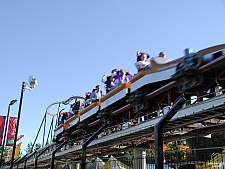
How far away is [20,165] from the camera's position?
26969mm

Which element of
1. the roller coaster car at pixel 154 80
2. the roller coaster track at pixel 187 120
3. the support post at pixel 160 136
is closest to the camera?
the support post at pixel 160 136

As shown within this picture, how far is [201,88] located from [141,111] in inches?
121

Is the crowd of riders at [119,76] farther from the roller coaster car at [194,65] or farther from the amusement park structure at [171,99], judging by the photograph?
the roller coaster car at [194,65]

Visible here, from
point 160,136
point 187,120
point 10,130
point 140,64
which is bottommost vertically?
point 160,136

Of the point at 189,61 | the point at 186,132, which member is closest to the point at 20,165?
the point at 186,132

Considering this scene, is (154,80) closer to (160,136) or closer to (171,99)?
(171,99)

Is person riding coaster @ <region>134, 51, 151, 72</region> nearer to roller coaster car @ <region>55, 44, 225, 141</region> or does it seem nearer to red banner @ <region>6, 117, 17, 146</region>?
roller coaster car @ <region>55, 44, 225, 141</region>

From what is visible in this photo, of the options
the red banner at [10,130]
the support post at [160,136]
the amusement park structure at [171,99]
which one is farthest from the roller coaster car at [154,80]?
the red banner at [10,130]

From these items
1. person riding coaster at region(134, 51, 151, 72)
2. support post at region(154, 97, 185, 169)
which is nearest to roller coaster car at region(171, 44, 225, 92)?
support post at region(154, 97, 185, 169)

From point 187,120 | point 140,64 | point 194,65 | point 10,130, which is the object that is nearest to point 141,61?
point 140,64

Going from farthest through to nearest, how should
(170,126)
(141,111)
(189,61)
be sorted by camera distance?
(141,111) → (170,126) → (189,61)

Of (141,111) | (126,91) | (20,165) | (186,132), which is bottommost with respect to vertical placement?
(20,165)

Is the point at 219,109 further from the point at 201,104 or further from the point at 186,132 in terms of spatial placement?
the point at 186,132

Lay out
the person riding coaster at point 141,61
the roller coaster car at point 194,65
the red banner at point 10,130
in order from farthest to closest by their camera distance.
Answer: the red banner at point 10,130, the person riding coaster at point 141,61, the roller coaster car at point 194,65
